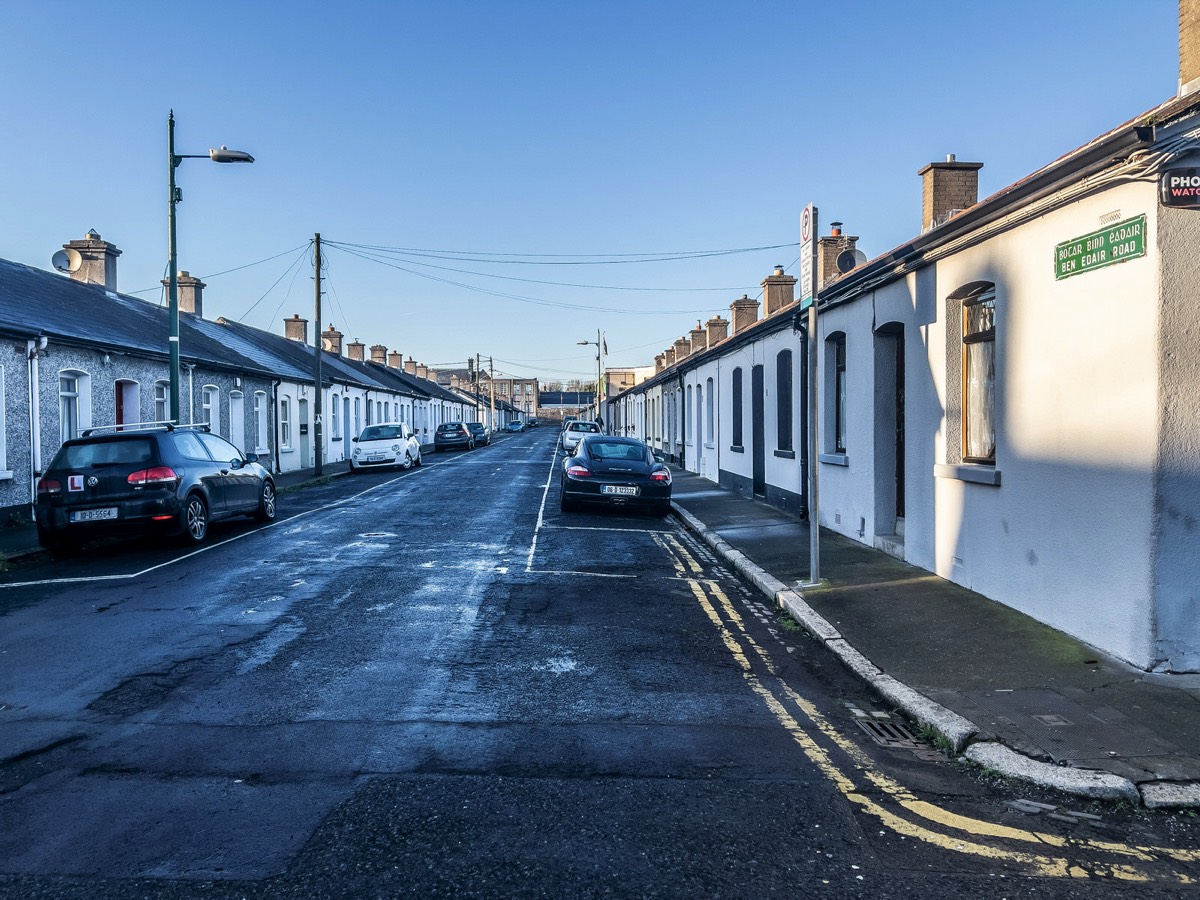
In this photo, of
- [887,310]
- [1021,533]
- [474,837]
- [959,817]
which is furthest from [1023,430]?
[474,837]

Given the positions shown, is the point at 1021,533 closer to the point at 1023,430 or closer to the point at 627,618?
the point at 1023,430

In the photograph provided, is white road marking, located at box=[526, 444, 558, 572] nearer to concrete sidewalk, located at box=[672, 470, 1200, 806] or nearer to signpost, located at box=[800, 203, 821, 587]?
concrete sidewalk, located at box=[672, 470, 1200, 806]

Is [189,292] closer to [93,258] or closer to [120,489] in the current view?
[93,258]

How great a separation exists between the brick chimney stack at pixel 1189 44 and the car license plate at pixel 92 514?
12.2m

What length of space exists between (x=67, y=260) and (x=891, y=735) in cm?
2762

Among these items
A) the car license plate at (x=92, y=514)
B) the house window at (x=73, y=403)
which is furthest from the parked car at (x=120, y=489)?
the house window at (x=73, y=403)

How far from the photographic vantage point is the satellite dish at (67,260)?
82.9 feet

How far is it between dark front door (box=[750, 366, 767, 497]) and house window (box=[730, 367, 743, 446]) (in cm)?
164

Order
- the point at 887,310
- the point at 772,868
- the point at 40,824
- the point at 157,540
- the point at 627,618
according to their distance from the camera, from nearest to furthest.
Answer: the point at 772,868 → the point at 40,824 → the point at 627,618 → the point at 887,310 → the point at 157,540

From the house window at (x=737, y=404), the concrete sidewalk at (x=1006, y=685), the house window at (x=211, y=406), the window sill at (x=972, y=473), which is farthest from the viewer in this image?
the house window at (x=211, y=406)

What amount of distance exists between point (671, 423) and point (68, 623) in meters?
29.5

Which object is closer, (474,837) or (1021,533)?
(474,837)

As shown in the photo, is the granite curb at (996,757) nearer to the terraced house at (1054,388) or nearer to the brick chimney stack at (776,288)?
the terraced house at (1054,388)

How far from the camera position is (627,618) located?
7.96m
